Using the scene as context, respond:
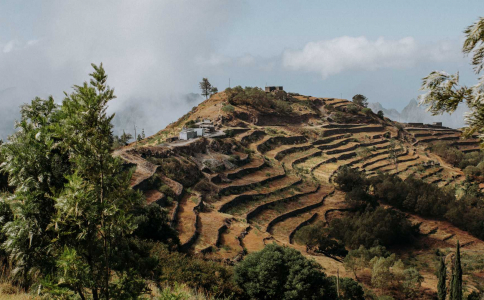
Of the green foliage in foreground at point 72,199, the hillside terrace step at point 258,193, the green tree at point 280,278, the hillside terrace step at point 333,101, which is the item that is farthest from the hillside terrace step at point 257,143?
the green foliage in foreground at point 72,199

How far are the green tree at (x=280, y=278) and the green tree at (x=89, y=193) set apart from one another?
11590mm

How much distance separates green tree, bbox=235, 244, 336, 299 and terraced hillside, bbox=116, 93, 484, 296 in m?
5.29

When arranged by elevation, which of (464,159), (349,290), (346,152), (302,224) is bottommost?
(349,290)

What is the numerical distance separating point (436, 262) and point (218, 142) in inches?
991

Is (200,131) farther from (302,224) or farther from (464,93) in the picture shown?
(464,93)

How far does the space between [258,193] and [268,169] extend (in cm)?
752

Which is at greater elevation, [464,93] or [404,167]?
[404,167]

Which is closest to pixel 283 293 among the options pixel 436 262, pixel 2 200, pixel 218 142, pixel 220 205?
pixel 2 200

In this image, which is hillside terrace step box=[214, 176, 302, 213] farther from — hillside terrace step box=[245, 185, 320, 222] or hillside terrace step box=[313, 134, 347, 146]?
hillside terrace step box=[313, 134, 347, 146]

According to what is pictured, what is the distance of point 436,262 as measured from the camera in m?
30.3

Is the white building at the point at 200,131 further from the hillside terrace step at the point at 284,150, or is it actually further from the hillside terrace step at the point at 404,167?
the hillside terrace step at the point at 404,167

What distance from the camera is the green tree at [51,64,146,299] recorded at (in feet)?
18.5

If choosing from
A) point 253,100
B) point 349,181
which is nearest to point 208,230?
point 349,181

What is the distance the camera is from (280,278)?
1733 centimetres
